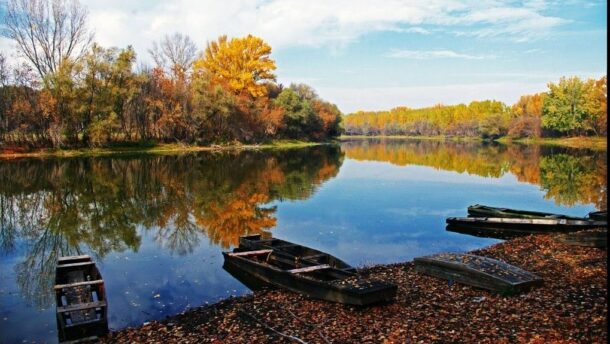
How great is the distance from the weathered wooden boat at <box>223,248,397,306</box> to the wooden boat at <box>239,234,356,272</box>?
0.57 feet

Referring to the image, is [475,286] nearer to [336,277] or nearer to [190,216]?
[336,277]

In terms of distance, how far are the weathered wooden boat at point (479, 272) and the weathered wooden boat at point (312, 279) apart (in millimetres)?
2347

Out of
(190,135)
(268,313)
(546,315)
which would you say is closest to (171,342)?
(268,313)

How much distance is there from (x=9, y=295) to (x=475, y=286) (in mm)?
12929

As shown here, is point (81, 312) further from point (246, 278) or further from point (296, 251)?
point (296, 251)

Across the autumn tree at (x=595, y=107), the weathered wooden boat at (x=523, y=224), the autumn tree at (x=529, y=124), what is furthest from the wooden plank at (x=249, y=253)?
the autumn tree at (x=529, y=124)

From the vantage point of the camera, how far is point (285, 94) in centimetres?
10312

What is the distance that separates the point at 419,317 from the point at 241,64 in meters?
88.7

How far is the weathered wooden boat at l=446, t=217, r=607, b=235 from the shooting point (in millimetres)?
20344

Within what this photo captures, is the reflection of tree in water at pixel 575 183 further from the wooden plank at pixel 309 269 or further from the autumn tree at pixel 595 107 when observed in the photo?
the autumn tree at pixel 595 107

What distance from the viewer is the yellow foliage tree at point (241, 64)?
303ft

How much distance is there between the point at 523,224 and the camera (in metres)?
21.1

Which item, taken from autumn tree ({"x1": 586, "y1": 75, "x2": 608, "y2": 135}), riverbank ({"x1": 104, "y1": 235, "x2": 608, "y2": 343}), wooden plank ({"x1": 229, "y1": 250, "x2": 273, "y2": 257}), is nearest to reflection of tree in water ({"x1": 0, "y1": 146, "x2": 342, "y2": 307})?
wooden plank ({"x1": 229, "y1": 250, "x2": 273, "y2": 257})

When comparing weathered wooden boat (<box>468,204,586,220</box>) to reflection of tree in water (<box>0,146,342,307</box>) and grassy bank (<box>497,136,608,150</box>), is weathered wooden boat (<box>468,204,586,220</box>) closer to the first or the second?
reflection of tree in water (<box>0,146,342,307</box>)
